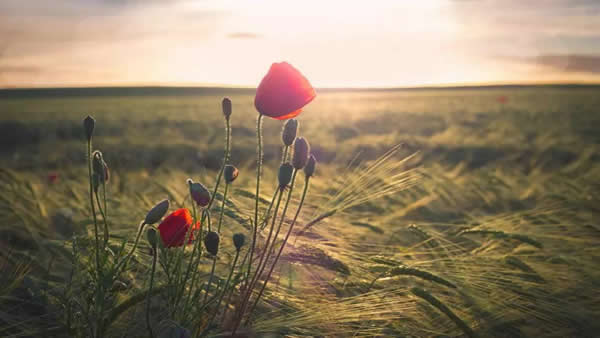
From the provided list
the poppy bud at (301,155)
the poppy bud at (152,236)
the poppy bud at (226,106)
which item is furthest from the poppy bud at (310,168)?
the poppy bud at (152,236)

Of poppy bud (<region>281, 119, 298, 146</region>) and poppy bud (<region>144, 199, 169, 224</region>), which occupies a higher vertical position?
poppy bud (<region>281, 119, 298, 146</region>)

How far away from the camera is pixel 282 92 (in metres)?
0.82

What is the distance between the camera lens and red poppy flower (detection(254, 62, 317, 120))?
819 mm

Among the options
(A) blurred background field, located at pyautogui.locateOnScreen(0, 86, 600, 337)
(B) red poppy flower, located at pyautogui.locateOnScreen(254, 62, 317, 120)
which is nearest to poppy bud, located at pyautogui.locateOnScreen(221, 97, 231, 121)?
(B) red poppy flower, located at pyautogui.locateOnScreen(254, 62, 317, 120)

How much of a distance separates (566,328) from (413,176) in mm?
470

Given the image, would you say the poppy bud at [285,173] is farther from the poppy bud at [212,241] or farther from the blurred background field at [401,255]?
the blurred background field at [401,255]

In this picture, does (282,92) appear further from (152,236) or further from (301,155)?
(152,236)

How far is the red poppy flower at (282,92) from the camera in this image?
819mm

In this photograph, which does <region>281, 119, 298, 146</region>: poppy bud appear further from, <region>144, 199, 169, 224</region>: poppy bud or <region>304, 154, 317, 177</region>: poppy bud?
<region>144, 199, 169, 224</region>: poppy bud

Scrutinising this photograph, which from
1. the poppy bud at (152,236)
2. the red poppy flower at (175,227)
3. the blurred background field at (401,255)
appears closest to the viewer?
the poppy bud at (152,236)

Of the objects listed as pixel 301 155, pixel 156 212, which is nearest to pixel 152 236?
pixel 156 212

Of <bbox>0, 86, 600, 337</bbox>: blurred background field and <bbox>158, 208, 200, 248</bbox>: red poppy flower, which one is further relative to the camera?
<bbox>0, 86, 600, 337</bbox>: blurred background field

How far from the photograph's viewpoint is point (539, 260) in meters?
1.30

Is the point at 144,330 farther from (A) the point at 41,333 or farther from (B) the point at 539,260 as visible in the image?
(B) the point at 539,260
